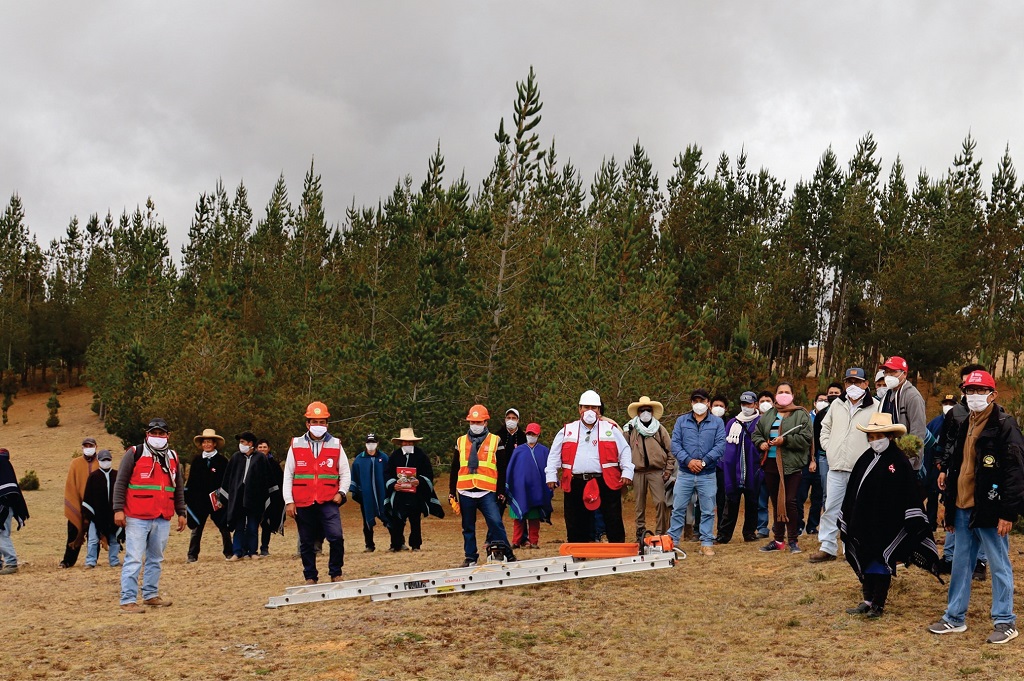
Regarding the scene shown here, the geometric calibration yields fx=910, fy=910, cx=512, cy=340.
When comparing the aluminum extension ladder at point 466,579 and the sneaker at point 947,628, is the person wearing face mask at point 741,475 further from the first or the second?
the sneaker at point 947,628

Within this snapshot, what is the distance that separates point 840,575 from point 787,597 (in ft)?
2.87

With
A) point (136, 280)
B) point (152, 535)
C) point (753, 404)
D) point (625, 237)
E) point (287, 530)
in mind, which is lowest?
point (287, 530)

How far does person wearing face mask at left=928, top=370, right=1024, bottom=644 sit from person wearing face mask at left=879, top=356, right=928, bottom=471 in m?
1.96

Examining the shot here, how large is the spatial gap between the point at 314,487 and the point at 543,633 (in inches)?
143

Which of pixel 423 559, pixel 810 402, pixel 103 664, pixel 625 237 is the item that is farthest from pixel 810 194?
pixel 103 664

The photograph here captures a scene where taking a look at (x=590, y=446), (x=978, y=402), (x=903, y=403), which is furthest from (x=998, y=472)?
(x=590, y=446)

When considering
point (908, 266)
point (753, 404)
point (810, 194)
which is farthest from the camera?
point (810, 194)

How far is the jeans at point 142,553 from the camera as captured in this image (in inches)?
394

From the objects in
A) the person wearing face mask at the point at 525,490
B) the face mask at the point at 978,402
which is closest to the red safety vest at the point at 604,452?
the person wearing face mask at the point at 525,490

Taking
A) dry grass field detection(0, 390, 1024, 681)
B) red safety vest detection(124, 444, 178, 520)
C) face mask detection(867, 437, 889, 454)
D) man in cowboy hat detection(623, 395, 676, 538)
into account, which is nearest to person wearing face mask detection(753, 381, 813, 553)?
dry grass field detection(0, 390, 1024, 681)

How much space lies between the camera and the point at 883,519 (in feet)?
27.6

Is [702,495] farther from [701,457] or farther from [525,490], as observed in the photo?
[525,490]

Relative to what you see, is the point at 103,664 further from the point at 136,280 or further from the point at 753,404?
the point at 136,280

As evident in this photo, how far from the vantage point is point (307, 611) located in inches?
368
